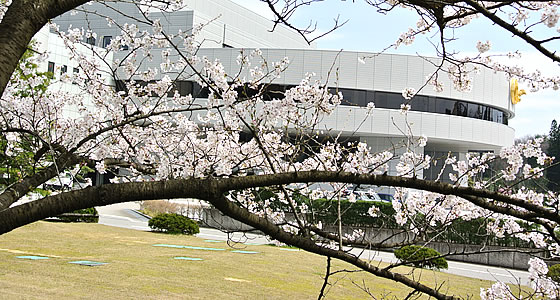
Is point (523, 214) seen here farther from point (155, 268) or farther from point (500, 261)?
point (500, 261)

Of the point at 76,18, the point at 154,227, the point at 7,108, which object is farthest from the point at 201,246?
the point at 76,18

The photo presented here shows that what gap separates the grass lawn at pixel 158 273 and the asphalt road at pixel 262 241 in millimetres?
773

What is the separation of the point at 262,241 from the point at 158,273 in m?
9.15

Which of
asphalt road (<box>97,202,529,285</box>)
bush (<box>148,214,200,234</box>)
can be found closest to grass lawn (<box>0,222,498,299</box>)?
asphalt road (<box>97,202,529,285</box>)

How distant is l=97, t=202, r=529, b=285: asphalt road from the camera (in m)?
15.4

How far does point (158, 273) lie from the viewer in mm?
10516

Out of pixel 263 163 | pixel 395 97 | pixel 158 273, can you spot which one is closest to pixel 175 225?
pixel 158 273

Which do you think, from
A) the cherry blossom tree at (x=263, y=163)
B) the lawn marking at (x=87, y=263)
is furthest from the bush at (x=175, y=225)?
the cherry blossom tree at (x=263, y=163)

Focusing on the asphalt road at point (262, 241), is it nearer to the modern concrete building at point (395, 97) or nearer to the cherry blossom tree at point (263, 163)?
the cherry blossom tree at point (263, 163)

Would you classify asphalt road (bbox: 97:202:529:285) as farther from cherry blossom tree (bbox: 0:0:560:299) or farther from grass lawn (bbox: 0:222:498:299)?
cherry blossom tree (bbox: 0:0:560:299)

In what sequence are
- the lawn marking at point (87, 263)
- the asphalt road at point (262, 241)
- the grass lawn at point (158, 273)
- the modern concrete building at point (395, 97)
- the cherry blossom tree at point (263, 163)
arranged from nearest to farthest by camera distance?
the cherry blossom tree at point (263, 163)
the grass lawn at point (158, 273)
the lawn marking at point (87, 263)
the asphalt road at point (262, 241)
the modern concrete building at point (395, 97)

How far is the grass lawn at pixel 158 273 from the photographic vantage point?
8734mm

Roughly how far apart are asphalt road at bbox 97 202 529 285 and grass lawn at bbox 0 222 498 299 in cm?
77

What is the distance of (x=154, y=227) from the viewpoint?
19.4 meters
